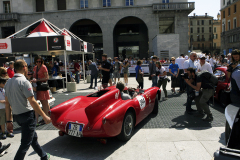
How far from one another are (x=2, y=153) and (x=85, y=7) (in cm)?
2643

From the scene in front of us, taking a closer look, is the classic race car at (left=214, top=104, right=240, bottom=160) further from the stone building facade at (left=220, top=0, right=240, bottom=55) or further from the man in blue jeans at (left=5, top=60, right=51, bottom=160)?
the stone building facade at (left=220, top=0, right=240, bottom=55)

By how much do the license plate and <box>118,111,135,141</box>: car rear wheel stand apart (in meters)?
0.81

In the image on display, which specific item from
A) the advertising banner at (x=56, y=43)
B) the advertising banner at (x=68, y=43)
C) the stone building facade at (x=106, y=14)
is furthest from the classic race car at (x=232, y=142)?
the stone building facade at (x=106, y=14)

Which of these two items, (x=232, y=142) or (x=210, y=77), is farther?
(x=210, y=77)

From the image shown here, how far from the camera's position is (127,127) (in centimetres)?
412

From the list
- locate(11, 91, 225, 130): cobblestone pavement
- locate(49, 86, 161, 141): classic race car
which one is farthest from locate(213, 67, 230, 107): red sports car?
locate(49, 86, 161, 141): classic race car

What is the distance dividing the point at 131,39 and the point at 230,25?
26078 millimetres

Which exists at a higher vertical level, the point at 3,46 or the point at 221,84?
the point at 3,46

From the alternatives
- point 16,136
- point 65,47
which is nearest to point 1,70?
point 16,136

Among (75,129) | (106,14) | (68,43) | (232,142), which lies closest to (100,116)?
(75,129)

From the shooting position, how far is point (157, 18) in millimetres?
25891

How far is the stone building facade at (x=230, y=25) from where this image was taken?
39156 mm

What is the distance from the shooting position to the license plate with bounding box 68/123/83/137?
3.61m

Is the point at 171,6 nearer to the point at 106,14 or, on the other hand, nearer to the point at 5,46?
the point at 106,14
